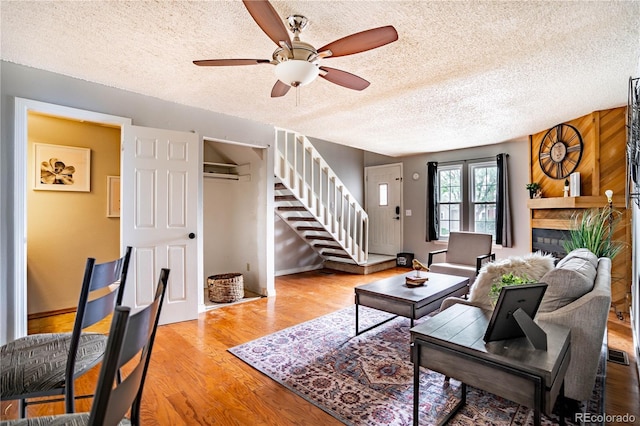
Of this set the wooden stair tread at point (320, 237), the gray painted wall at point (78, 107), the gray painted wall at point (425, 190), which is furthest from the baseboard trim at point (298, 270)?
the gray painted wall at point (425, 190)

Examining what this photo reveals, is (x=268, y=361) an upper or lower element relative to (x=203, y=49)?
lower

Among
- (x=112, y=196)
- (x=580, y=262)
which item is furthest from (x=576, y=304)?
(x=112, y=196)

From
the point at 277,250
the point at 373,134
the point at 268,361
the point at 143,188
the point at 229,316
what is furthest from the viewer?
the point at 277,250

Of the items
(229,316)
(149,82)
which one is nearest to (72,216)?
(149,82)

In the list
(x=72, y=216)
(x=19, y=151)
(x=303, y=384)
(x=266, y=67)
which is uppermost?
(x=266, y=67)

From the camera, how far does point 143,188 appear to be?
3.24 meters

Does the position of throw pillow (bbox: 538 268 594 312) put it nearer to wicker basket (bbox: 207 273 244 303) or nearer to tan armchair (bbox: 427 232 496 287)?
tan armchair (bbox: 427 232 496 287)

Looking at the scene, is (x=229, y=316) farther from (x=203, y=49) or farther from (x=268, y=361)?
(x=203, y=49)

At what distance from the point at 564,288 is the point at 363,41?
6.16 ft

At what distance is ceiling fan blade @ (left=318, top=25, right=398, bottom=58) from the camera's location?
1.71 m

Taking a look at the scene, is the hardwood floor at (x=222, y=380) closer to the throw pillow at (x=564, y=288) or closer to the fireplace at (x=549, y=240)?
the throw pillow at (x=564, y=288)

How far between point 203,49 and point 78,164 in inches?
103

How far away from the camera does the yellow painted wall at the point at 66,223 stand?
3539mm

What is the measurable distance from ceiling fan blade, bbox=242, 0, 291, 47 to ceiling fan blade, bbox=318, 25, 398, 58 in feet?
0.92
